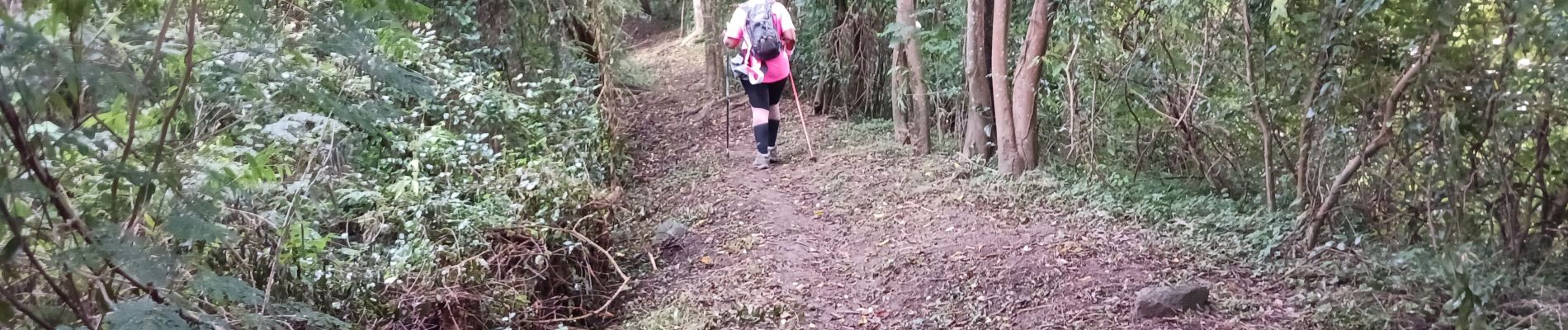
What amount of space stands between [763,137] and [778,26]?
79 cm

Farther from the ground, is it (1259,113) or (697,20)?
(1259,113)

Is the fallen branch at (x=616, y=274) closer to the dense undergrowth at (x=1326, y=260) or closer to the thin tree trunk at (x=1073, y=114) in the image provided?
the dense undergrowth at (x=1326, y=260)

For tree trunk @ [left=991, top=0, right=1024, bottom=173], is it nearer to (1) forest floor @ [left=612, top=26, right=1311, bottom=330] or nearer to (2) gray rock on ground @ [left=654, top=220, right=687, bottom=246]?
(1) forest floor @ [left=612, top=26, right=1311, bottom=330]

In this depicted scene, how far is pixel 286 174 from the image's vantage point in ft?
13.3

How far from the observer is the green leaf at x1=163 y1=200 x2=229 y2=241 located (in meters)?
2.22

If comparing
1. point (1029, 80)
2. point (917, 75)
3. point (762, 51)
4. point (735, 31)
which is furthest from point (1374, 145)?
point (735, 31)

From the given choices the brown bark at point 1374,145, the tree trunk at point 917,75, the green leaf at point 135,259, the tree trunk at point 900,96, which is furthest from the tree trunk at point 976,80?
the green leaf at point 135,259

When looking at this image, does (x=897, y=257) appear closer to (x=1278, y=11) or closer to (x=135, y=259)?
(x=1278, y=11)

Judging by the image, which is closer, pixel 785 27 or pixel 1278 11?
pixel 1278 11

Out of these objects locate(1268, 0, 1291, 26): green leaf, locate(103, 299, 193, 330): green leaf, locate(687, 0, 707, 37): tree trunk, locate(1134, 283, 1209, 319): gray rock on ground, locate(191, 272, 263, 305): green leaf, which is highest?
locate(1268, 0, 1291, 26): green leaf

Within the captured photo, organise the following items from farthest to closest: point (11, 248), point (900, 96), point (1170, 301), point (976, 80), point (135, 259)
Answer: point (900, 96)
point (976, 80)
point (1170, 301)
point (135, 259)
point (11, 248)

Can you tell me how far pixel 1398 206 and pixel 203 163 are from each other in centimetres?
417

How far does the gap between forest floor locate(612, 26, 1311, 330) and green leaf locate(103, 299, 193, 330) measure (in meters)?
2.07

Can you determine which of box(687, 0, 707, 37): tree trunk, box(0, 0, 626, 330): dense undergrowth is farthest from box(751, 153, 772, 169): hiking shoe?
box(687, 0, 707, 37): tree trunk
